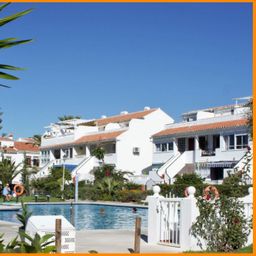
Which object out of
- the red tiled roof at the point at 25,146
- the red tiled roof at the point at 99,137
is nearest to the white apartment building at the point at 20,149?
the red tiled roof at the point at 25,146

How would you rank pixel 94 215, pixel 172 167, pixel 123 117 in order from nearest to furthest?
pixel 94 215
pixel 172 167
pixel 123 117

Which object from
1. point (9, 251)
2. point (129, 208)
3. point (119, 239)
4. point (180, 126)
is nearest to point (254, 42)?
point (9, 251)

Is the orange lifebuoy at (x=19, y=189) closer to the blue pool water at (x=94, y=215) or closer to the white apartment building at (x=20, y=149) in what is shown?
the blue pool water at (x=94, y=215)

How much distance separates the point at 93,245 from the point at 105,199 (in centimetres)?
3083

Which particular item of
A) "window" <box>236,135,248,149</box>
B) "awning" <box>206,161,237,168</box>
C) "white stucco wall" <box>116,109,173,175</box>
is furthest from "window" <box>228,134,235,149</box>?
"white stucco wall" <box>116,109,173,175</box>

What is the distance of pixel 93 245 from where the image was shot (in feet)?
46.2

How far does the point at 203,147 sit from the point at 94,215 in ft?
75.3

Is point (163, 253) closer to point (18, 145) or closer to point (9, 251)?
point (9, 251)

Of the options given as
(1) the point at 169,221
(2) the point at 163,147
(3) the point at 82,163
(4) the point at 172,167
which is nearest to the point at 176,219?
(1) the point at 169,221

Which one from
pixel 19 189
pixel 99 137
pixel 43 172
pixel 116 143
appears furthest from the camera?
pixel 43 172

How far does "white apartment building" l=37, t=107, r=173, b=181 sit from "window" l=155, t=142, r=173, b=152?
278 centimetres

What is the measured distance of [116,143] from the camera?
6025 centimetres

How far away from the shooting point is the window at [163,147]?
56031 millimetres

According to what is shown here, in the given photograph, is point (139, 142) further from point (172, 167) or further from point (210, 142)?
point (210, 142)
